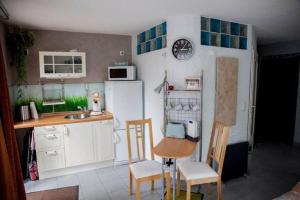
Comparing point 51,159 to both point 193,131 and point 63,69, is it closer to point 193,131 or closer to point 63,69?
point 63,69

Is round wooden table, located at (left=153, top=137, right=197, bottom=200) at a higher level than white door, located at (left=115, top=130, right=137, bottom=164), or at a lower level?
higher

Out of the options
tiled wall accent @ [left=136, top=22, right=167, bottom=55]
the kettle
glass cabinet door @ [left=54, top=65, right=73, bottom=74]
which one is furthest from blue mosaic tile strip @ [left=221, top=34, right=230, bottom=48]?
glass cabinet door @ [left=54, top=65, right=73, bottom=74]

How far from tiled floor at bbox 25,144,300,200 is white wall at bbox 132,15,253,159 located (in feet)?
1.94

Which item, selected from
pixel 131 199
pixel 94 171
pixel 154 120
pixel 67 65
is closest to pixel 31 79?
pixel 67 65

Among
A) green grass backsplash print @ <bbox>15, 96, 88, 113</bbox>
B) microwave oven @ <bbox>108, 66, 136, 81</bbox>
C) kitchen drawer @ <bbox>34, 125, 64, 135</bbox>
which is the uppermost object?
microwave oven @ <bbox>108, 66, 136, 81</bbox>

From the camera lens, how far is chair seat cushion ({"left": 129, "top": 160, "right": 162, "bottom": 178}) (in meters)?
2.34

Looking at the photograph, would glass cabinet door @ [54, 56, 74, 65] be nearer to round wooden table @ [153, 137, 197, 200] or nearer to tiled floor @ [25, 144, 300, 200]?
tiled floor @ [25, 144, 300, 200]

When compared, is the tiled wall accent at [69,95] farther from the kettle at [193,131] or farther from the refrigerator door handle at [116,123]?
the kettle at [193,131]

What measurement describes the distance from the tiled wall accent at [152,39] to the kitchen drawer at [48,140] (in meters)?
2.01

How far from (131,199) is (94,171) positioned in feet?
3.53

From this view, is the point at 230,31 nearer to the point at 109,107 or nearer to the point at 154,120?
the point at 154,120

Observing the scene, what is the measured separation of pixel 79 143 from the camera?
332cm

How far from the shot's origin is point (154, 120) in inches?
137

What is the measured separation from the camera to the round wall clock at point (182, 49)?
2.75 meters
